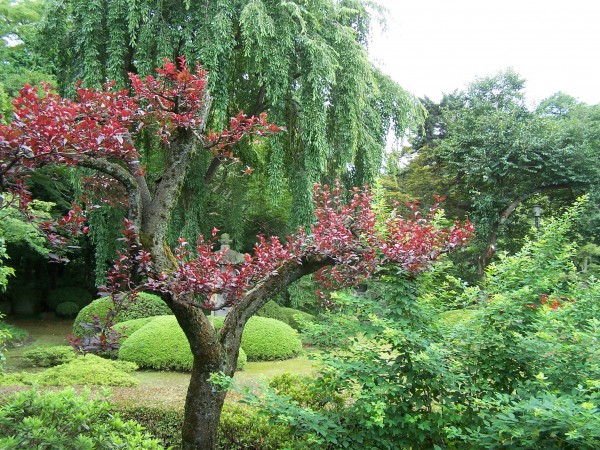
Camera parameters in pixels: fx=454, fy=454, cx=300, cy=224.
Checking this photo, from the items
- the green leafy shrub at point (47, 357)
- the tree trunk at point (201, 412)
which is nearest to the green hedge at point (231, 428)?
the tree trunk at point (201, 412)

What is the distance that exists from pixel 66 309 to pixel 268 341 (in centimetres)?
896

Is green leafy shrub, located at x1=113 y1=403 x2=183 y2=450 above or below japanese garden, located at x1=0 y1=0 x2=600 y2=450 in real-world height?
below

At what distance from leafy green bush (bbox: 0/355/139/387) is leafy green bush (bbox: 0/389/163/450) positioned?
3056mm

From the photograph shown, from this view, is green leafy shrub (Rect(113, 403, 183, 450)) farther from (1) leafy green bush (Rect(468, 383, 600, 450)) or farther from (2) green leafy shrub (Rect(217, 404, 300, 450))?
(1) leafy green bush (Rect(468, 383, 600, 450))

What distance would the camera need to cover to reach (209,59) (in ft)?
24.1

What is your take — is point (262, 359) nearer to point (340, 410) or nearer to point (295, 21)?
point (340, 410)

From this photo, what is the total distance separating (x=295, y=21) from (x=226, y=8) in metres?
1.26

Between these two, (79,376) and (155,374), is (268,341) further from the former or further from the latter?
(79,376)

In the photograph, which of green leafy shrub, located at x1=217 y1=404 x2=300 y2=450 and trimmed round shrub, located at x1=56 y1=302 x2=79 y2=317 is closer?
green leafy shrub, located at x1=217 y1=404 x2=300 y2=450

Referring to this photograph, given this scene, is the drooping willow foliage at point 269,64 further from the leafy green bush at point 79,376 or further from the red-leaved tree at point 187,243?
the red-leaved tree at point 187,243

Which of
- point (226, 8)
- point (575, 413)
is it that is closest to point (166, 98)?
point (575, 413)

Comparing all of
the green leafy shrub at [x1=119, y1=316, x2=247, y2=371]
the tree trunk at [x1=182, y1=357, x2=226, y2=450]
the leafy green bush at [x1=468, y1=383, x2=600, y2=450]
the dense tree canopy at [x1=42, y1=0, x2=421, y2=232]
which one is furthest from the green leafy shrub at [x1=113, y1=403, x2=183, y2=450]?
the dense tree canopy at [x1=42, y1=0, x2=421, y2=232]

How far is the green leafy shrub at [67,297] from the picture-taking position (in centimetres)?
1447

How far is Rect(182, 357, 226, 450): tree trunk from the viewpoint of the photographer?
296 centimetres
